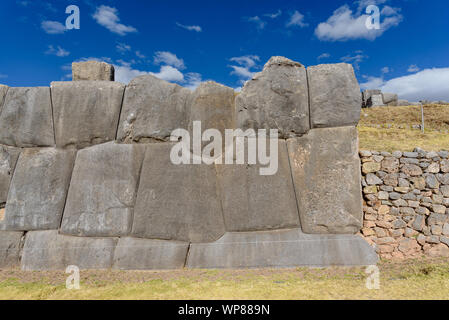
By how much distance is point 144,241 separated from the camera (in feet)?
13.7

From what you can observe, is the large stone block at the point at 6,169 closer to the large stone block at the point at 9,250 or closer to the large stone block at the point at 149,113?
the large stone block at the point at 9,250

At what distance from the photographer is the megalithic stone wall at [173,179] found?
4.13 m

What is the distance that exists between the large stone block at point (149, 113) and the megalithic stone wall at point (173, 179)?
18mm

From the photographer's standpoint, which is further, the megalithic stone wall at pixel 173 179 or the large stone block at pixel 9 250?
the large stone block at pixel 9 250

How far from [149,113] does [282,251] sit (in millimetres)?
3013

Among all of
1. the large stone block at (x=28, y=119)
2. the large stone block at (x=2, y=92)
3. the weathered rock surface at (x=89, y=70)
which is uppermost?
the weathered rock surface at (x=89, y=70)

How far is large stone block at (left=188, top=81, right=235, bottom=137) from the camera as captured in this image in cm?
436

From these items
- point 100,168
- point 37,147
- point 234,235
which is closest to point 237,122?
point 234,235

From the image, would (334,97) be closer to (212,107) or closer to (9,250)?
(212,107)

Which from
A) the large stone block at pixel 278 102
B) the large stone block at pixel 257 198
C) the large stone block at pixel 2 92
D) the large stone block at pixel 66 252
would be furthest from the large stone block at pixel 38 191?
the large stone block at pixel 278 102

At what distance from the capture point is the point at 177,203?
13.8 ft

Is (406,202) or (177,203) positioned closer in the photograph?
(177,203)

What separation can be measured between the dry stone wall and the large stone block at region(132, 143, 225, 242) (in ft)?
8.07

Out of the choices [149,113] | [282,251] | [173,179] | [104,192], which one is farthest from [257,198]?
[104,192]
